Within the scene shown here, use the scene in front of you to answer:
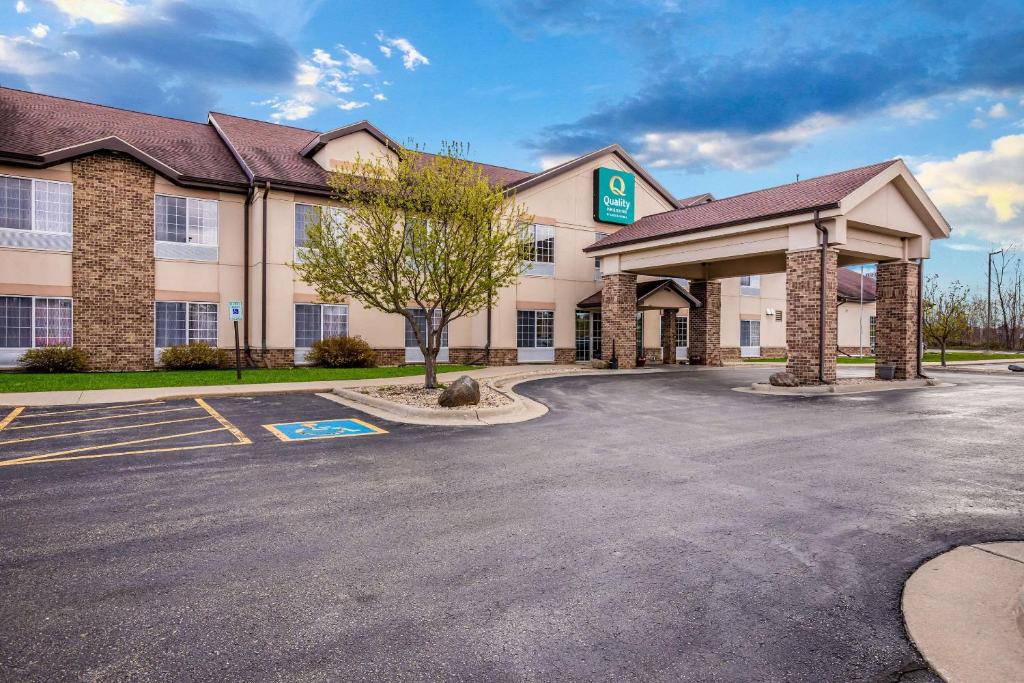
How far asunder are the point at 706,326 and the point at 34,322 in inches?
1074

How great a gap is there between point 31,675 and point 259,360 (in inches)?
819

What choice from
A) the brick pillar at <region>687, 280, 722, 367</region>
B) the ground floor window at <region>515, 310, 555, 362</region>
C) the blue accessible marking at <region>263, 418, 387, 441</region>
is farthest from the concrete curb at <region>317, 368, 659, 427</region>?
the brick pillar at <region>687, 280, 722, 367</region>

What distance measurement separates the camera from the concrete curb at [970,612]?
3.11 metres

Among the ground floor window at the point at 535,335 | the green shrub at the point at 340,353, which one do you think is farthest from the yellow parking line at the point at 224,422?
the ground floor window at the point at 535,335

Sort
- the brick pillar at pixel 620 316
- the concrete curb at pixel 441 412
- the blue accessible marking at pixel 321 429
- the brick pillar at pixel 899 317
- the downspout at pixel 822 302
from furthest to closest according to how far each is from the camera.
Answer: the brick pillar at pixel 620 316, the brick pillar at pixel 899 317, the downspout at pixel 822 302, the concrete curb at pixel 441 412, the blue accessible marking at pixel 321 429

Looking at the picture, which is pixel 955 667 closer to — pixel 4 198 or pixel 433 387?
pixel 433 387

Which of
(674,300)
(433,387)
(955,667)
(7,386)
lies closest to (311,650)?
(955,667)

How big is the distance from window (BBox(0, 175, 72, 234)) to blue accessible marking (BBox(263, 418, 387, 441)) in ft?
50.4

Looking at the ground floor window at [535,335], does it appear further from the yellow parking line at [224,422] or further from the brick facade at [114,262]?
the yellow parking line at [224,422]

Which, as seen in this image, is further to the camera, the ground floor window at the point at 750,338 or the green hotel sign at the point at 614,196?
the ground floor window at the point at 750,338

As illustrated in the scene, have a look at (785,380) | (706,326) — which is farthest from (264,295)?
(706,326)

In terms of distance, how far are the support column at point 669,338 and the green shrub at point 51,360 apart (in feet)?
82.7

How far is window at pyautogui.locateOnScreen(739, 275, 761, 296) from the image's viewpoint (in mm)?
35875

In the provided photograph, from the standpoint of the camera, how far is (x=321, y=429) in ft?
34.0
